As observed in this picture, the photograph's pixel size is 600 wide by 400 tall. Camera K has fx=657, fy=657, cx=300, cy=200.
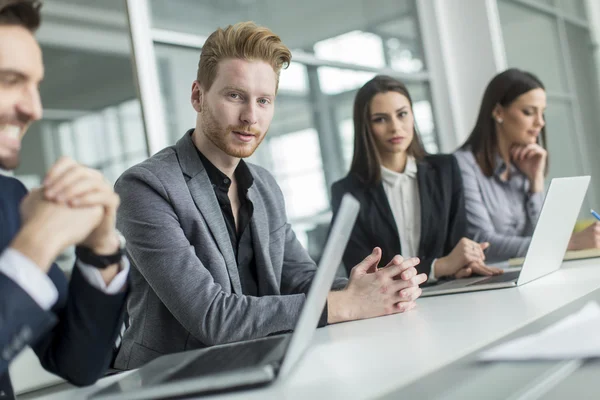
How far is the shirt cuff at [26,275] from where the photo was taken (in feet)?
2.64

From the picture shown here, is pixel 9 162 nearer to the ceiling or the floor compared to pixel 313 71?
nearer to the floor

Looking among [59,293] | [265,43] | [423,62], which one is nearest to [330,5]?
[423,62]

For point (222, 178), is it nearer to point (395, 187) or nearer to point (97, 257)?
point (97, 257)

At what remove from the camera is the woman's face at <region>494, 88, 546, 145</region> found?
3162mm

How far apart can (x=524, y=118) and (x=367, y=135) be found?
848mm

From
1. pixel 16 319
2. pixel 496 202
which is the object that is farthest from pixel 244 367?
pixel 496 202

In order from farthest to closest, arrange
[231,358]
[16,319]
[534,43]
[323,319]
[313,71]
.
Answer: [534,43] < [313,71] < [323,319] < [231,358] < [16,319]

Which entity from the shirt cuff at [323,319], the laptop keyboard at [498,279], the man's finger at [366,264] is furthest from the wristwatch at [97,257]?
the laptop keyboard at [498,279]

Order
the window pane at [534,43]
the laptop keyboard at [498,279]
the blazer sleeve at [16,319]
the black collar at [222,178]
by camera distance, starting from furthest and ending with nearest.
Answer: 1. the window pane at [534,43]
2. the black collar at [222,178]
3. the laptop keyboard at [498,279]
4. the blazer sleeve at [16,319]

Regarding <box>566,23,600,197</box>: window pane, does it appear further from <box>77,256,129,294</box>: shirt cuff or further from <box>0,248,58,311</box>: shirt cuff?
<box>0,248,58,311</box>: shirt cuff

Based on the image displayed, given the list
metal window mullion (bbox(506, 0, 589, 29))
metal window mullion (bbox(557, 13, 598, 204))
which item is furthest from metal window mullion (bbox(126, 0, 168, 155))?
metal window mullion (bbox(557, 13, 598, 204))

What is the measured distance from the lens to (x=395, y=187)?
286 cm

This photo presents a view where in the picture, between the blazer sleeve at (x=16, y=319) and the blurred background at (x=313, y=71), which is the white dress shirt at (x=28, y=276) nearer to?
the blazer sleeve at (x=16, y=319)

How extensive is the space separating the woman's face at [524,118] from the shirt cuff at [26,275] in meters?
2.74
